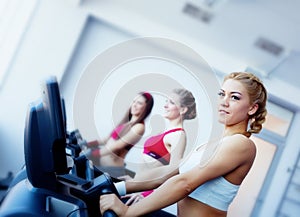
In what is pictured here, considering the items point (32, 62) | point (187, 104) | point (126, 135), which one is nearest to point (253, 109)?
point (187, 104)

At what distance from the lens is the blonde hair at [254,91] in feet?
2.62

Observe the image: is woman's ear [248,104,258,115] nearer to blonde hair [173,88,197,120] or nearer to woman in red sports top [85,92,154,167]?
blonde hair [173,88,197,120]

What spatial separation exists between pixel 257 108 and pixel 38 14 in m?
3.14

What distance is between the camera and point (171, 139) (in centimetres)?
85

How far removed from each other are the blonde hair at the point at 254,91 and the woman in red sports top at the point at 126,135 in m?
0.25

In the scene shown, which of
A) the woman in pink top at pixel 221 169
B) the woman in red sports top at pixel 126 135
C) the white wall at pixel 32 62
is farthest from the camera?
the white wall at pixel 32 62

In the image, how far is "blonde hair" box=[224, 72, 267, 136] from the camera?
0.80m

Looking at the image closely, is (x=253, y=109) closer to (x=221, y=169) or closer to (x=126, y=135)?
(x=221, y=169)

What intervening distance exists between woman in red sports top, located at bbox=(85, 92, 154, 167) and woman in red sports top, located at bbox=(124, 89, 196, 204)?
6 cm

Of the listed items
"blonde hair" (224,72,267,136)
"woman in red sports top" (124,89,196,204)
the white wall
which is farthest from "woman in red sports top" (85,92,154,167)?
the white wall

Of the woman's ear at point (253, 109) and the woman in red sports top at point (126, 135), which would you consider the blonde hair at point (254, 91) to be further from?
the woman in red sports top at point (126, 135)

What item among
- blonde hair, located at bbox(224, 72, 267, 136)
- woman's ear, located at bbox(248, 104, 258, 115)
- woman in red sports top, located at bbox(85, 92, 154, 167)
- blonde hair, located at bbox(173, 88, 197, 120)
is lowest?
woman in red sports top, located at bbox(85, 92, 154, 167)

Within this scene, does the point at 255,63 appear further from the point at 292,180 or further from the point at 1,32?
the point at 1,32

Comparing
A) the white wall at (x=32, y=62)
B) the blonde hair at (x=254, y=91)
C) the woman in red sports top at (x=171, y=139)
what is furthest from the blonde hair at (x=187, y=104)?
the white wall at (x=32, y=62)
